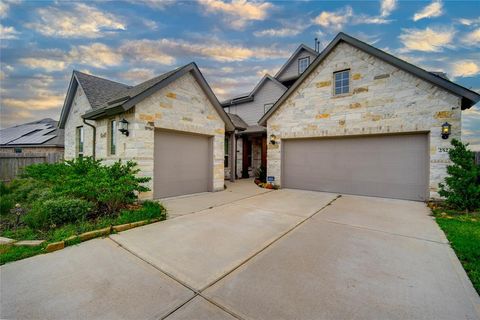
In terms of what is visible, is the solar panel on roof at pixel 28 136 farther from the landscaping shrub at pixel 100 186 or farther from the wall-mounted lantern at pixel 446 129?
the wall-mounted lantern at pixel 446 129

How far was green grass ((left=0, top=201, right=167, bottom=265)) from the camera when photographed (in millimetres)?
3022

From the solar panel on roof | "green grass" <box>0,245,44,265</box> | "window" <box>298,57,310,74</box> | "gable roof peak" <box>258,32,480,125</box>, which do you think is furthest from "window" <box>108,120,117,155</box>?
"window" <box>298,57,310,74</box>

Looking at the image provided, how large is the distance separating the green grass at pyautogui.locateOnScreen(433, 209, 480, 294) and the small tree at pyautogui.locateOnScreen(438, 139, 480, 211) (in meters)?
0.32

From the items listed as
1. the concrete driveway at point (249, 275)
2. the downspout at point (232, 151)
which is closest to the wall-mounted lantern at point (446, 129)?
the concrete driveway at point (249, 275)

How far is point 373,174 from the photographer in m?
7.58

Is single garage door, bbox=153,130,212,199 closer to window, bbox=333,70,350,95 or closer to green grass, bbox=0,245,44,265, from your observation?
green grass, bbox=0,245,44,265

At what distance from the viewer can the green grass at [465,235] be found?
2.70 metres

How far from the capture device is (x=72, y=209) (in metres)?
4.15

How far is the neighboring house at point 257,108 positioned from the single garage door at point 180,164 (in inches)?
150

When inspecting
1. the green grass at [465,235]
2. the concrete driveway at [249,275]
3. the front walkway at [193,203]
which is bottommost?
the front walkway at [193,203]

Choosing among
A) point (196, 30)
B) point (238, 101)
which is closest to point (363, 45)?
point (196, 30)

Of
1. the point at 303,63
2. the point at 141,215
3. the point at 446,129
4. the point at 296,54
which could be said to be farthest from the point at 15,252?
the point at 296,54

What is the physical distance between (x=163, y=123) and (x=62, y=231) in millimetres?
4248

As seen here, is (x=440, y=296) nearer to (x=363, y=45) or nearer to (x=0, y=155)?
(x=363, y=45)
